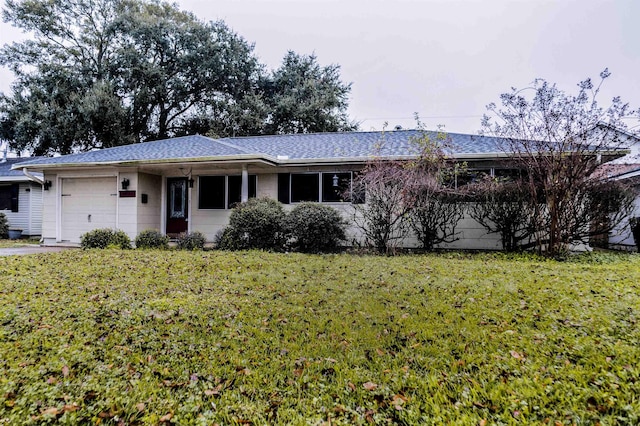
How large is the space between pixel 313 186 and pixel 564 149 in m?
6.52

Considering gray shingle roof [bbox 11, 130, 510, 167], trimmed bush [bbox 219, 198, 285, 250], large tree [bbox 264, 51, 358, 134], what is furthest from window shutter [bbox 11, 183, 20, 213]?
large tree [bbox 264, 51, 358, 134]

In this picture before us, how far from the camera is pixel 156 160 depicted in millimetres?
10539

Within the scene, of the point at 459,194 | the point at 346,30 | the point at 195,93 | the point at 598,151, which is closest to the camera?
the point at 598,151

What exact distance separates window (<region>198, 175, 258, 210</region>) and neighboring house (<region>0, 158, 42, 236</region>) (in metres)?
8.61

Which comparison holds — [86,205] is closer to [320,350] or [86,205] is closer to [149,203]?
[149,203]

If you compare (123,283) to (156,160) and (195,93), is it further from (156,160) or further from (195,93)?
(195,93)

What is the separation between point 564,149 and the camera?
816cm

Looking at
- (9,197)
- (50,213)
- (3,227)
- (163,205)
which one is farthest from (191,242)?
(9,197)

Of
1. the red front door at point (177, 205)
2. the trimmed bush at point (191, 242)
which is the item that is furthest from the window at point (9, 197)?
the trimmed bush at point (191, 242)

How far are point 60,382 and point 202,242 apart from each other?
7.59 metres

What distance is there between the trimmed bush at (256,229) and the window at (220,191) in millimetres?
1895

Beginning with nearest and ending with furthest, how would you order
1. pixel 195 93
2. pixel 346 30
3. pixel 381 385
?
1. pixel 381 385
2. pixel 346 30
3. pixel 195 93

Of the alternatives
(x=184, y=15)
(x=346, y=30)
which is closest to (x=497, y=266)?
(x=346, y=30)

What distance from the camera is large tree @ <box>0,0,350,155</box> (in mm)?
19328
